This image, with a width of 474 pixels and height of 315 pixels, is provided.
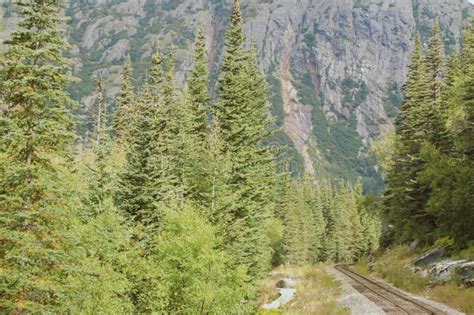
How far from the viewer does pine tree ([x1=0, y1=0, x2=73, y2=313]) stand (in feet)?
52.9

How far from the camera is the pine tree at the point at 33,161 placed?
16125 millimetres

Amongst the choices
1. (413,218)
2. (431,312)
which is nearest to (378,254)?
(413,218)

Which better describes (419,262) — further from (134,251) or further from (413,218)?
(134,251)

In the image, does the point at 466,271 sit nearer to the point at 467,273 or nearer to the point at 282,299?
the point at 467,273

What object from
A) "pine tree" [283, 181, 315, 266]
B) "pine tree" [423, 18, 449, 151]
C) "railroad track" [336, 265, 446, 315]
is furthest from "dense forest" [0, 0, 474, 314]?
"pine tree" [283, 181, 315, 266]

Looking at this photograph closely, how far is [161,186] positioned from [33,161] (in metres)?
12.3

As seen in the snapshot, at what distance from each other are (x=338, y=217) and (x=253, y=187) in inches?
2627

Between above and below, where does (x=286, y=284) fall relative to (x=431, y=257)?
below

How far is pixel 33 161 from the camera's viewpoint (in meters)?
17.3

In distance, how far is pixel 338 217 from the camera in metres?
96.7

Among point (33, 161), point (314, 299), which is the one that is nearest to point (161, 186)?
point (33, 161)

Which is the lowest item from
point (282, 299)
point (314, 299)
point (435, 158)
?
point (282, 299)

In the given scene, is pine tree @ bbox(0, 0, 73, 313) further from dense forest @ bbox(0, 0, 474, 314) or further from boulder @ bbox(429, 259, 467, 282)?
boulder @ bbox(429, 259, 467, 282)

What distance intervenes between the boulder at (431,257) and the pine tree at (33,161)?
92.3 feet
